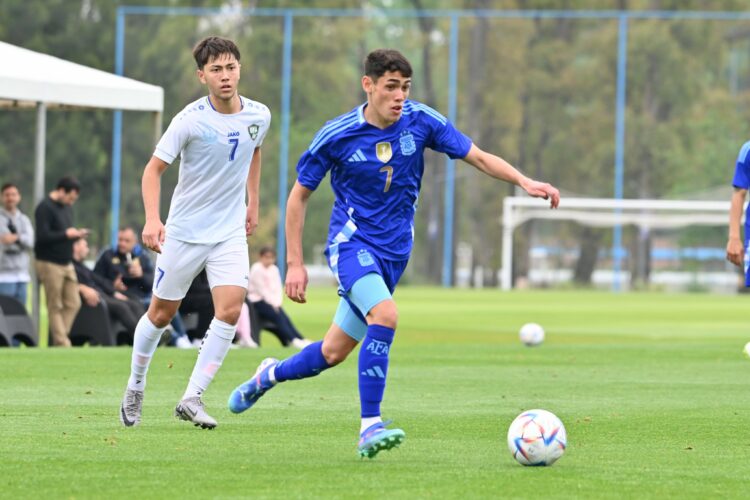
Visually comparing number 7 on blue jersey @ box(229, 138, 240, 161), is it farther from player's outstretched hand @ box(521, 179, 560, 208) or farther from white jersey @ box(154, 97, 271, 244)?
player's outstretched hand @ box(521, 179, 560, 208)

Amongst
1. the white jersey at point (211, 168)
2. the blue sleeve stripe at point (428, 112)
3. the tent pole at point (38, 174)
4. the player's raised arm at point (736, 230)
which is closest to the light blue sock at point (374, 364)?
the blue sleeve stripe at point (428, 112)

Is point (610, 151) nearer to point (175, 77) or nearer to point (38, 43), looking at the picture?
point (175, 77)

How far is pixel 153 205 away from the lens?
928 cm

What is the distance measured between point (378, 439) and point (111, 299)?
40.2ft

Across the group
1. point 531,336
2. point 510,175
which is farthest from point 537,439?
point 531,336

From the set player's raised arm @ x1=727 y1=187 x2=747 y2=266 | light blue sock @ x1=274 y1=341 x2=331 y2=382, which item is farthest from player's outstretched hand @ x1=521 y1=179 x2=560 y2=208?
player's raised arm @ x1=727 y1=187 x2=747 y2=266

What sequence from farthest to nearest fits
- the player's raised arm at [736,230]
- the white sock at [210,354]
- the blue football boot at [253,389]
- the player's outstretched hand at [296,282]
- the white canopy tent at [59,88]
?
the white canopy tent at [59,88] → the player's raised arm at [736,230] → the white sock at [210,354] → the blue football boot at [253,389] → the player's outstretched hand at [296,282]

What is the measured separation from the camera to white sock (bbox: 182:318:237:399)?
9.56 meters

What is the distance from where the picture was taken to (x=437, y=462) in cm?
809

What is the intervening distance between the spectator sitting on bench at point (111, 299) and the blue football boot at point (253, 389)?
34.8 feet

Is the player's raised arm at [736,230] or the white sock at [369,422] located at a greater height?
the player's raised arm at [736,230]

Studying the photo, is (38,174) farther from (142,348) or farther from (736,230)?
(142,348)

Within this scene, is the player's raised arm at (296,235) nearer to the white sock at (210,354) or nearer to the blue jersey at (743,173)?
the white sock at (210,354)

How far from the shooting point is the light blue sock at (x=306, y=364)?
28.8 ft
